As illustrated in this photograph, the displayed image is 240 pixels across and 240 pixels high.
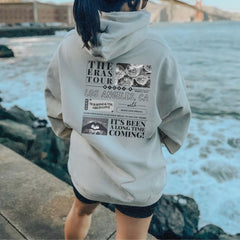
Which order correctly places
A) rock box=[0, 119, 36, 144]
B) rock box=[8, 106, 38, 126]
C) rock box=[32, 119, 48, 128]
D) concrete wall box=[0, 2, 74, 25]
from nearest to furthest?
rock box=[0, 119, 36, 144], rock box=[8, 106, 38, 126], rock box=[32, 119, 48, 128], concrete wall box=[0, 2, 74, 25]

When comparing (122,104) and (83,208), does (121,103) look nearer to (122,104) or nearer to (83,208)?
(122,104)

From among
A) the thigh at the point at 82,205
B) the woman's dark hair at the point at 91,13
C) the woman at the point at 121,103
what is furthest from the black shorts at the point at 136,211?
the woman's dark hair at the point at 91,13

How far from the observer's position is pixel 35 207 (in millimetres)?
1705

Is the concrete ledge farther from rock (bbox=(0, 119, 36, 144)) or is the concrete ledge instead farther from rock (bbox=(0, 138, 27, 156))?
rock (bbox=(0, 119, 36, 144))

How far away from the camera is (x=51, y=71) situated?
94cm

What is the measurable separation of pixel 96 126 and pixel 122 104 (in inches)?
4.0

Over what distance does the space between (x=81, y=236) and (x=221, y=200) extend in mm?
2353

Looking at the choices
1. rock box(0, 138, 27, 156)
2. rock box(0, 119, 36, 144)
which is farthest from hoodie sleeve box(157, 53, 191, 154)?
rock box(0, 119, 36, 144)

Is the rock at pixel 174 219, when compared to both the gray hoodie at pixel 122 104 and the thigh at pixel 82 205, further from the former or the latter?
the gray hoodie at pixel 122 104

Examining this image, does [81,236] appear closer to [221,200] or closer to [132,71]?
[132,71]

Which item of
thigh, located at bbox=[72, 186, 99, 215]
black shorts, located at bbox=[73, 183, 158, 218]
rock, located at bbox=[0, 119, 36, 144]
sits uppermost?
black shorts, located at bbox=[73, 183, 158, 218]

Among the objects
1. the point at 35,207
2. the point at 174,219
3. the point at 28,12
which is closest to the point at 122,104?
the point at 35,207

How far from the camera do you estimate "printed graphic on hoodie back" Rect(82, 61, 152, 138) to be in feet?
2.67

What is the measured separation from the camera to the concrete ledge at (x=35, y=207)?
5.02 ft
